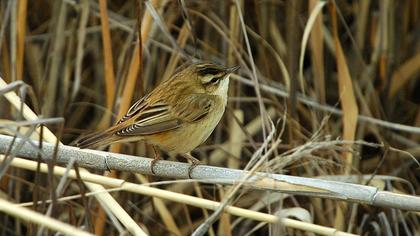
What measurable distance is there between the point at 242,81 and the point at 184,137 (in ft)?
3.81

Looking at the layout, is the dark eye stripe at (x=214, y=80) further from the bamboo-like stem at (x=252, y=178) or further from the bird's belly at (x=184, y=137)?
the bamboo-like stem at (x=252, y=178)

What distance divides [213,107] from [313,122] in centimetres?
103

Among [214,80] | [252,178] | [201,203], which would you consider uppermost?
[214,80]

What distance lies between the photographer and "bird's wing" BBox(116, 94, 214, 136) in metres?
3.58

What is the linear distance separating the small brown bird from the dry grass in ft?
0.93

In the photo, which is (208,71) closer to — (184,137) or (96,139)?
(184,137)

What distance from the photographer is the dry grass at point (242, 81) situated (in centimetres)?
429

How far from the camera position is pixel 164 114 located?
146 inches

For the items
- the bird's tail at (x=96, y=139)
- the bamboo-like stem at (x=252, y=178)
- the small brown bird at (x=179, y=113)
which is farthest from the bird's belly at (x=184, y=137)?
the bamboo-like stem at (x=252, y=178)

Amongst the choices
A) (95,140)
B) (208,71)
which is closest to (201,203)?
(95,140)

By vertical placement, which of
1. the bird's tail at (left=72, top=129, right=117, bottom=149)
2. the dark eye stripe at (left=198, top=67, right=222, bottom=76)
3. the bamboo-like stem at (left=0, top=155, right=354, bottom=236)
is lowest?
the bamboo-like stem at (left=0, top=155, right=354, bottom=236)

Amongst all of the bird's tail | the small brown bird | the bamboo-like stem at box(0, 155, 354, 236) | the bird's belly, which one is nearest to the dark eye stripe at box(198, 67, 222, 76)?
the small brown bird

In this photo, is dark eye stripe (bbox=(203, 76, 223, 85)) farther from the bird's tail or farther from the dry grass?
the bird's tail

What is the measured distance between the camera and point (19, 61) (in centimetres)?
433
